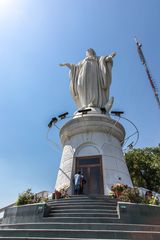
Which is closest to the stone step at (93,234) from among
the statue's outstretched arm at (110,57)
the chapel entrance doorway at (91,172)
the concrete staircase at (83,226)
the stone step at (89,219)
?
the concrete staircase at (83,226)

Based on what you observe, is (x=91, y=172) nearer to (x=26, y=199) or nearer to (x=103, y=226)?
(x=26, y=199)

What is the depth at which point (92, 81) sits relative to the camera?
20000mm

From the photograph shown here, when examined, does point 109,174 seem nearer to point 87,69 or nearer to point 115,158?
point 115,158

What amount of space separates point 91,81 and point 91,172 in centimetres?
846

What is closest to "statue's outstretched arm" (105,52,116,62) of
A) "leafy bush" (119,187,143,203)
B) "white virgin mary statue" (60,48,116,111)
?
"white virgin mary statue" (60,48,116,111)

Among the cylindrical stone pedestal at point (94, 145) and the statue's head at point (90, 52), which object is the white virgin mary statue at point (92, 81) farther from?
the cylindrical stone pedestal at point (94, 145)

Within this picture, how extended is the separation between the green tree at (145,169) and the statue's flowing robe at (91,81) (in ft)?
51.7

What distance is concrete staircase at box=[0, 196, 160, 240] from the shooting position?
23.0 ft

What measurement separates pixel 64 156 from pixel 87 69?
8.38 meters

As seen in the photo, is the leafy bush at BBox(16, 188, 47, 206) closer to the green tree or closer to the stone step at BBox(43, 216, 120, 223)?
the stone step at BBox(43, 216, 120, 223)

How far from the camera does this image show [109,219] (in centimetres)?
857

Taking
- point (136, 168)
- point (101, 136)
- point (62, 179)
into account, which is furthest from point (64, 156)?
point (136, 168)

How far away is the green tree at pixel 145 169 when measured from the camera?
31.4m

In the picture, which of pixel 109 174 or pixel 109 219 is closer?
pixel 109 219
